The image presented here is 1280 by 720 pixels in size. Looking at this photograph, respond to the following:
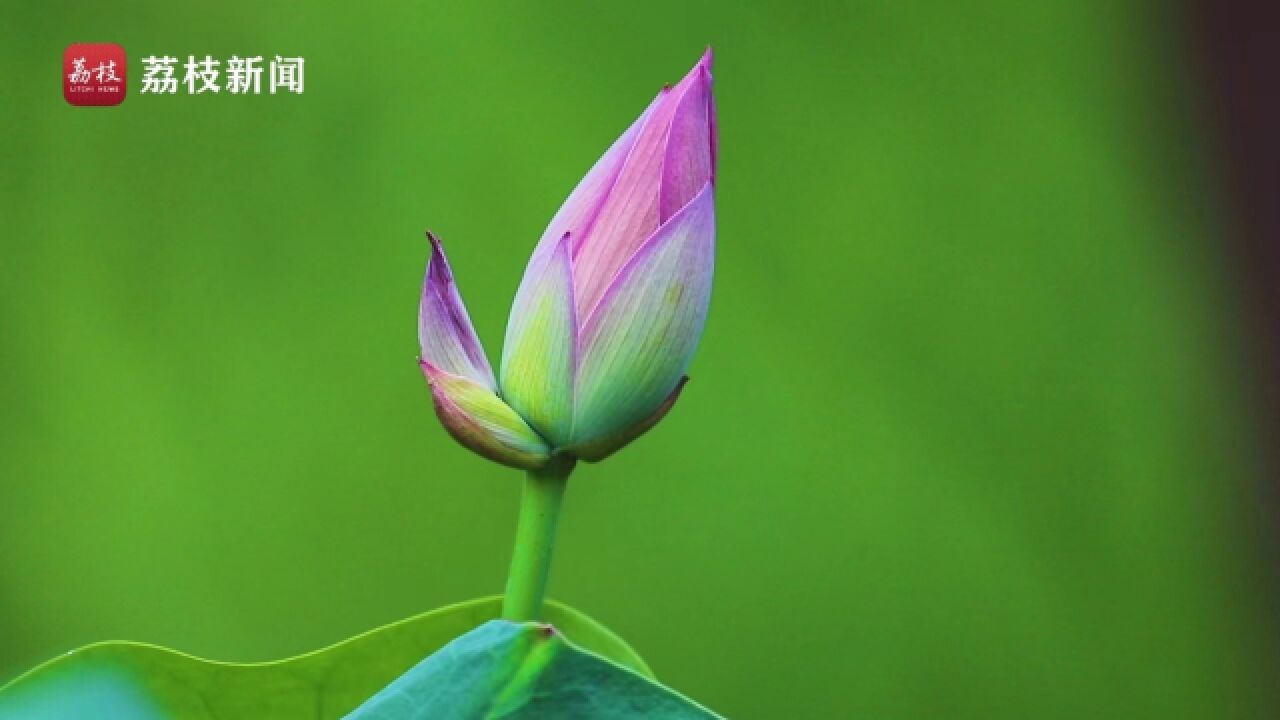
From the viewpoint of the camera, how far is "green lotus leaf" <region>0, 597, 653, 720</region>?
387 millimetres

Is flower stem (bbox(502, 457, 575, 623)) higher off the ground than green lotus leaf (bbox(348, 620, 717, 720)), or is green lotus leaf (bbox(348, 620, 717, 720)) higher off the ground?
flower stem (bbox(502, 457, 575, 623))

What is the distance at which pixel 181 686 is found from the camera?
0.40 metres

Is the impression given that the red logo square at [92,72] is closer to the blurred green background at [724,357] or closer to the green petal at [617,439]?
the blurred green background at [724,357]

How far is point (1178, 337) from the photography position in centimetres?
157

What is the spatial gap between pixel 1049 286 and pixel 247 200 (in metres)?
0.87

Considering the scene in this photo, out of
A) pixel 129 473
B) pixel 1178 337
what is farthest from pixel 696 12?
pixel 129 473

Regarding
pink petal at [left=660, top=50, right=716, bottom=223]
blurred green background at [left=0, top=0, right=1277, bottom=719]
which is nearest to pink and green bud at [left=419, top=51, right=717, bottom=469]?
pink petal at [left=660, top=50, right=716, bottom=223]

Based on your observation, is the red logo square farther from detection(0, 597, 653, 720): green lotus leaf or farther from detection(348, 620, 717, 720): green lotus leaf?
detection(348, 620, 717, 720): green lotus leaf

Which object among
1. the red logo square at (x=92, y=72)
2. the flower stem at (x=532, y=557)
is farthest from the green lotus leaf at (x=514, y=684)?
the red logo square at (x=92, y=72)

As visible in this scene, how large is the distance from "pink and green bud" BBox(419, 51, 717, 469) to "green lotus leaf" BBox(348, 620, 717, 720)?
0.06m

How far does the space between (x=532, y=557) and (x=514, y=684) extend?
5cm

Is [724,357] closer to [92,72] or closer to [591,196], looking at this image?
[92,72]

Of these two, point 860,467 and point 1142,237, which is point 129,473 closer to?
point 860,467

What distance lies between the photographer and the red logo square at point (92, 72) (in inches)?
38.7
